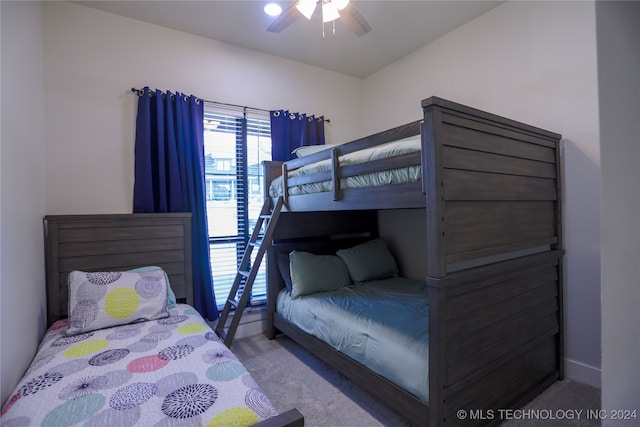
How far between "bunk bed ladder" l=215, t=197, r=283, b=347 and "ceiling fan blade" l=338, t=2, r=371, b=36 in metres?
1.38

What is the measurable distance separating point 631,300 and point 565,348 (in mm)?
2378

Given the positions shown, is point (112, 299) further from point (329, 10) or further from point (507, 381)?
point (507, 381)

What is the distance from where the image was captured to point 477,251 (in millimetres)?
1521

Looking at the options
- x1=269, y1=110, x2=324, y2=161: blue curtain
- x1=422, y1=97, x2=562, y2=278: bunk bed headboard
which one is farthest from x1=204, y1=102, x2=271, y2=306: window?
x1=422, y1=97, x2=562, y2=278: bunk bed headboard

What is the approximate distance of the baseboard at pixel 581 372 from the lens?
2016 millimetres

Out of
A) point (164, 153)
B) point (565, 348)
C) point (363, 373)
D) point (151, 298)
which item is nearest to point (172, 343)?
point (151, 298)

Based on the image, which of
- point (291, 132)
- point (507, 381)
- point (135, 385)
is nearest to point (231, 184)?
point (291, 132)

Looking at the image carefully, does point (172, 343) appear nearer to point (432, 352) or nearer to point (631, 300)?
point (432, 352)

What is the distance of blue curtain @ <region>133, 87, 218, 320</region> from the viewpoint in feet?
8.07

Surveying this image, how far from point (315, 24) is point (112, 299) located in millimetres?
2562

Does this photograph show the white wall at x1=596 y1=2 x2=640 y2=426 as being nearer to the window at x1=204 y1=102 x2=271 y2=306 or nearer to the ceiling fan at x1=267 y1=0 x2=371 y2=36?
the ceiling fan at x1=267 y1=0 x2=371 y2=36

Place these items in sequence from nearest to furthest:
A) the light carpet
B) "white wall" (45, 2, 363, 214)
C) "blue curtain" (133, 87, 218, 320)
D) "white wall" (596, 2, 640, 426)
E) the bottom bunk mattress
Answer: "white wall" (596, 2, 640, 426) → the bottom bunk mattress → the light carpet → "white wall" (45, 2, 363, 214) → "blue curtain" (133, 87, 218, 320)

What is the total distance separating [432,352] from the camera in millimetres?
1405

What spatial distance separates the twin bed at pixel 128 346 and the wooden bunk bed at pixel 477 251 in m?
0.80
